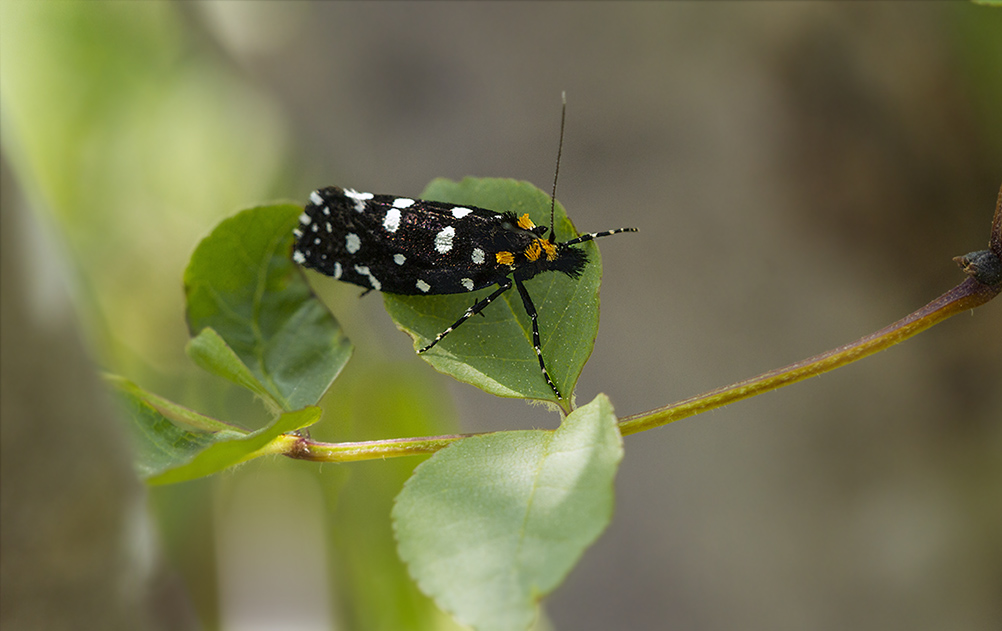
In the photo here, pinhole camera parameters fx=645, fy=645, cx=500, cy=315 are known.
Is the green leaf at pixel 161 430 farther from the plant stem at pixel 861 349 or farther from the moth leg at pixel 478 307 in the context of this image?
the plant stem at pixel 861 349

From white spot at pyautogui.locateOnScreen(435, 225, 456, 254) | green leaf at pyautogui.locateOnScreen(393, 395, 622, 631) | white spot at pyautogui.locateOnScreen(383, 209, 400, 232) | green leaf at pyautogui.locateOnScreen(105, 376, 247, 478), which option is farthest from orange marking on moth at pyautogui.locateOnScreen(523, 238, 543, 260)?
green leaf at pyautogui.locateOnScreen(105, 376, 247, 478)

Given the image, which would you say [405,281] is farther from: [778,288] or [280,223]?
[778,288]

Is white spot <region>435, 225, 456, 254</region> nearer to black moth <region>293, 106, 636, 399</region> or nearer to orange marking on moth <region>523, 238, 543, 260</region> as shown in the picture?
black moth <region>293, 106, 636, 399</region>

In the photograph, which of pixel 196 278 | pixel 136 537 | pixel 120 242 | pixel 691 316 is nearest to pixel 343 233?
pixel 196 278

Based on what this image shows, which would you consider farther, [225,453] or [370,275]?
[370,275]

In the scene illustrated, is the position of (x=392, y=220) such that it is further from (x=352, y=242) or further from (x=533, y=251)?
(x=533, y=251)

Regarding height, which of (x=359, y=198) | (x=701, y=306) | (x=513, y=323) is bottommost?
(x=701, y=306)

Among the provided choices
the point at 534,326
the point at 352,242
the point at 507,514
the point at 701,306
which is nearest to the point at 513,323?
the point at 534,326
